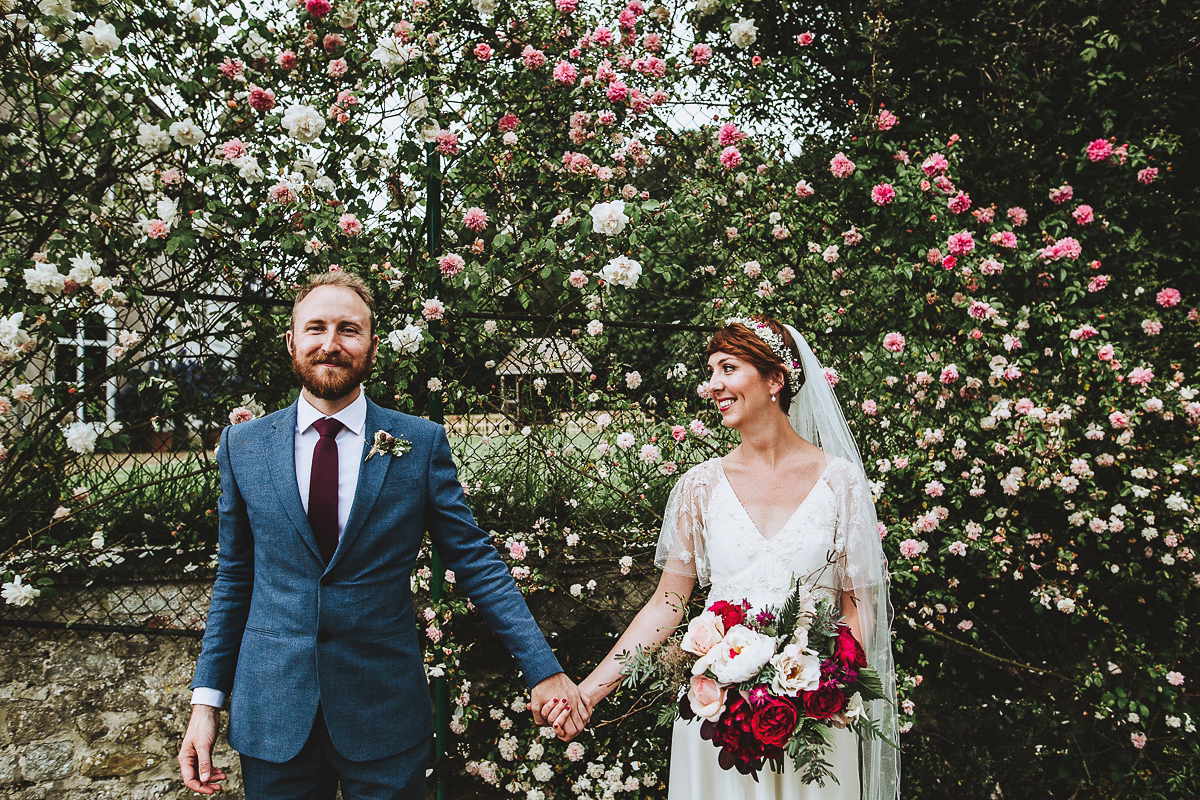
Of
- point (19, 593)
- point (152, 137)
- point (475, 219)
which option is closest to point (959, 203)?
point (475, 219)

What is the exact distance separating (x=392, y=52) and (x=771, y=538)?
7.45 feet

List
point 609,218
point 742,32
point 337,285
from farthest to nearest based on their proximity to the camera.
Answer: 1. point 742,32
2. point 609,218
3. point 337,285

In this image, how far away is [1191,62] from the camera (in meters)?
3.89

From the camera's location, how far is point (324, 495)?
1897 millimetres

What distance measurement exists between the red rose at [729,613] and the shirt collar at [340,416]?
1110mm

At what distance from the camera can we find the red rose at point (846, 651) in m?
1.86

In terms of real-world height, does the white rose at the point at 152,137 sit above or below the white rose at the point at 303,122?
below

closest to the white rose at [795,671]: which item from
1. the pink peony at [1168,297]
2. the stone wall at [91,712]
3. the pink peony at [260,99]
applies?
the stone wall at [91,712]

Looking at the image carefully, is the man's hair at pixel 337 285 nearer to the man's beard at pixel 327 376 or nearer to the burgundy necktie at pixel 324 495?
the man's beard at pixel 327 376

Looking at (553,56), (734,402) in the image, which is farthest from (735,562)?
(553,56)

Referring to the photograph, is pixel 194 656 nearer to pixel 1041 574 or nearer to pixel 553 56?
pixel 553 56

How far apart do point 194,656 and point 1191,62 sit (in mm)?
5805

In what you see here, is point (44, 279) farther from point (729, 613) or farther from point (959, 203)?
point (959, 203)

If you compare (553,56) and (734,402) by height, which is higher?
(553,56)
